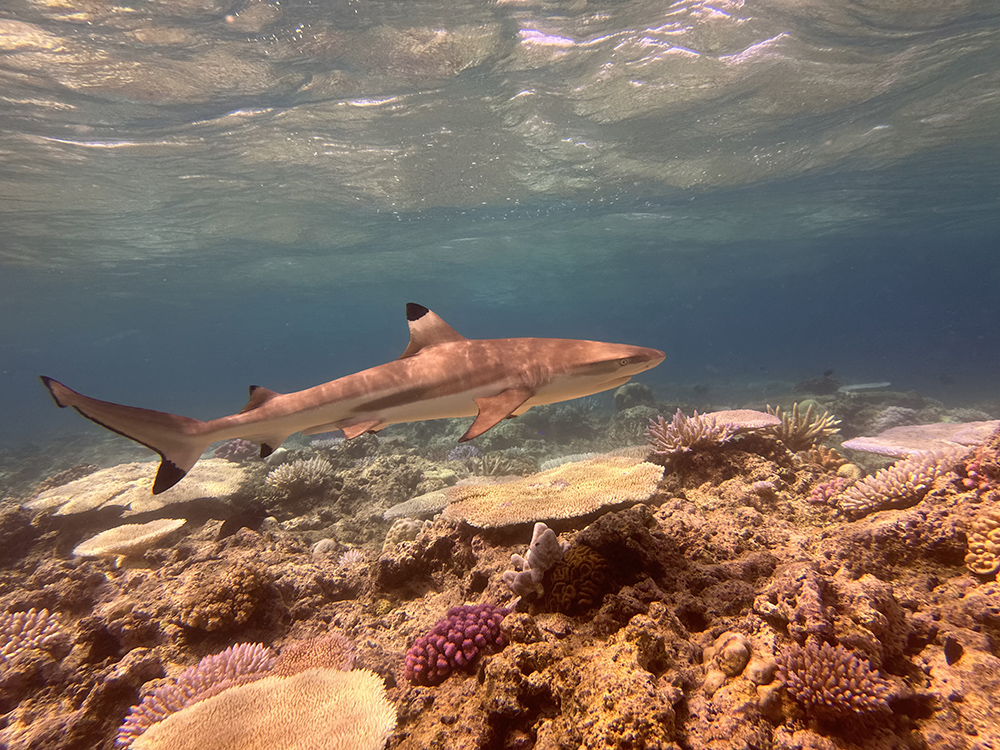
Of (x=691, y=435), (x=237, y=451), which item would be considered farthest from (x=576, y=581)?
(x=237, y=451)

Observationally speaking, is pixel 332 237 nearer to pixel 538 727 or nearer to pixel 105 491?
pixel 105 491

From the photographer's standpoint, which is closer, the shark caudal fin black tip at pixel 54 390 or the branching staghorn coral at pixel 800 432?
the shark caudal fin black tip at pixel 54 390

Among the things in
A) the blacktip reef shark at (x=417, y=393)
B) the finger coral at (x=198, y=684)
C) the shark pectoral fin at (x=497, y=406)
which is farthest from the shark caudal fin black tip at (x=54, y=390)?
the shark pectoral fin at (x=497, y=406)

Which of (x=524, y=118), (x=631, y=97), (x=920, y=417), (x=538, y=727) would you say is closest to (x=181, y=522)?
(x=538, y=727)

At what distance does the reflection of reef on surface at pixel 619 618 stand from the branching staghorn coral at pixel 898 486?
17mm

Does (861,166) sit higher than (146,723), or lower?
higher

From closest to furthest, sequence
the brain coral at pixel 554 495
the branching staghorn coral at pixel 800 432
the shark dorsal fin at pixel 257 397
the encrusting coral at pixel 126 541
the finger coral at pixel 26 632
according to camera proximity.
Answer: the finger coral at pixel 26 632, the brain coral at pixel 554 495, the shark dorsal fin at pixel 257 397, the encrusting coral at pixel 126 541, the branching staghorn coral at pixel 800 432

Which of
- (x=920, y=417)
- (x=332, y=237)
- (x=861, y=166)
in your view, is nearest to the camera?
(x=920, y=417)

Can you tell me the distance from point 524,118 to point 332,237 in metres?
19.9

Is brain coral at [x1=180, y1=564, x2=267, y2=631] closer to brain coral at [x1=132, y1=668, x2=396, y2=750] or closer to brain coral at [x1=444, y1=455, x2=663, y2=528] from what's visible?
brain coral at [x1=132, y1=668, x2=396, y2=750]

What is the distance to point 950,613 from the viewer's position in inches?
104

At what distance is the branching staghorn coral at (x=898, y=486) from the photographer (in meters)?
3.90

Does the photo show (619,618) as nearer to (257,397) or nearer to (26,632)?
(257,397)

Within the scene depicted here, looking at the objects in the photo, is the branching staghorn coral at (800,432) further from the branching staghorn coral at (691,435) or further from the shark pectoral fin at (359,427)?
the shark pectoral fin at (359,427)
